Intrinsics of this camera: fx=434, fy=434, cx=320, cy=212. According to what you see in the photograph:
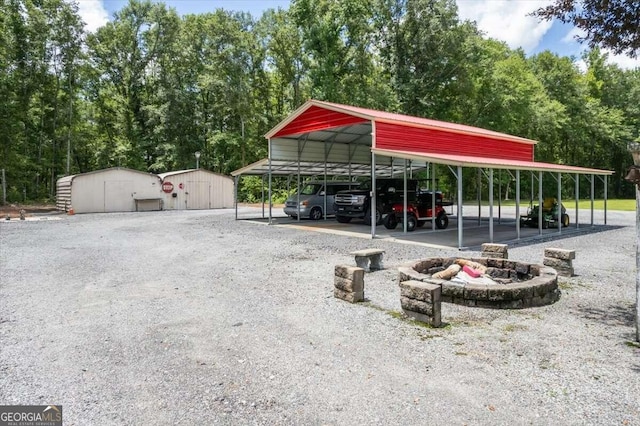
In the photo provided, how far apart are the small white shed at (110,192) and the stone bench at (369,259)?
22688 millimetres

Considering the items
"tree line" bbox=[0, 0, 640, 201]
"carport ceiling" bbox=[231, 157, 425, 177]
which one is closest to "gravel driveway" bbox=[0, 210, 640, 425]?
"carport ceiling" bbox=[231, 157, 425, 177]

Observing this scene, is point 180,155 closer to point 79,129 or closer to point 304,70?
point 79,129

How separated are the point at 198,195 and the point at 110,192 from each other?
568cm

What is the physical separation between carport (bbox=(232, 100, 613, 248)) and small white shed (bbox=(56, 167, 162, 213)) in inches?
421

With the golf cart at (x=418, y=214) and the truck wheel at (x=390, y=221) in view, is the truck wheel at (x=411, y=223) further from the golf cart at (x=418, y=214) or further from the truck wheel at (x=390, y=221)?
the truck wheel at (x=390, y=221)

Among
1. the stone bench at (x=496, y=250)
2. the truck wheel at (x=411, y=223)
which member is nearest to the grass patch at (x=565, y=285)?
the stone bench at (x=496, y=250)

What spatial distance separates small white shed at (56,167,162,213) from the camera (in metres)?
25.7

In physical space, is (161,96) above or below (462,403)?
above

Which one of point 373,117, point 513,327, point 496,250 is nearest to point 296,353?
point 513,327

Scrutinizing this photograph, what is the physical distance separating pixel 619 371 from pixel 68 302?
672cm

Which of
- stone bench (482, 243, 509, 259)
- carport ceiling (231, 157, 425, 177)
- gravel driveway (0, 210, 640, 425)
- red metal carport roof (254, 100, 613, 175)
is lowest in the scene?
gravel driveway (0, 210, 640, 425)

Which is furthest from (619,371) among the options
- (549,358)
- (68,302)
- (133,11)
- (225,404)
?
(133,11)

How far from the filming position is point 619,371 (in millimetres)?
3824

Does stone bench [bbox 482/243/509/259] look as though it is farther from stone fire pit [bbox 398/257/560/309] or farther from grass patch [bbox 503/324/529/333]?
grass patch [bbox 503/324/529/333]
